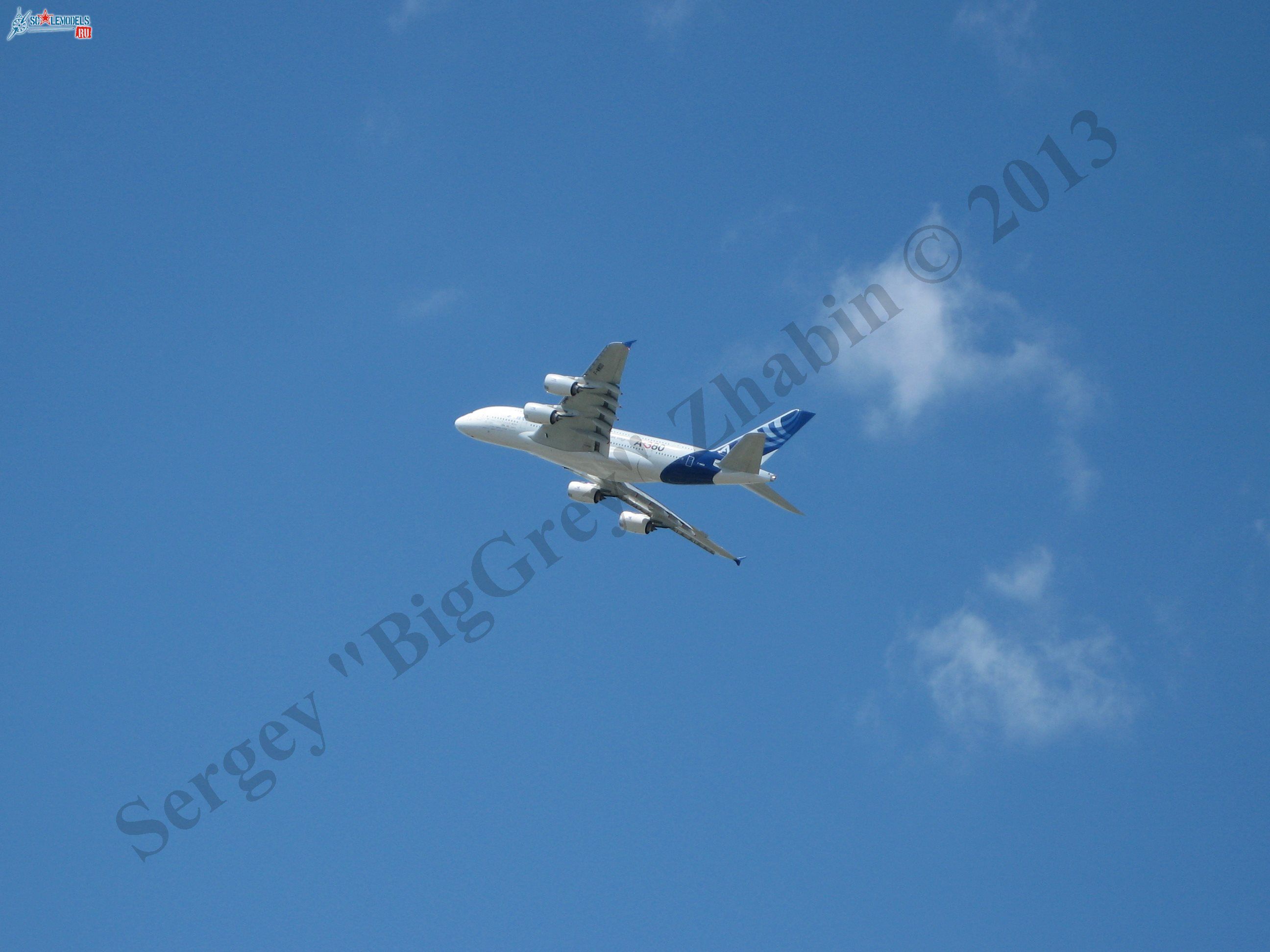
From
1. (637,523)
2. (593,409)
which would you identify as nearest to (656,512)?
(637,523)

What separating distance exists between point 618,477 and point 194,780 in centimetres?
2093

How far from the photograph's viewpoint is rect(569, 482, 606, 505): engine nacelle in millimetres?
53375

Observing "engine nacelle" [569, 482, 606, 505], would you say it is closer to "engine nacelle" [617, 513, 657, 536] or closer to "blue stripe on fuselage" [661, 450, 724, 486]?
"engine nacelle" [617, 513, 657, 536]

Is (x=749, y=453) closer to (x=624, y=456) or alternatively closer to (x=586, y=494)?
(x=624, y=456)

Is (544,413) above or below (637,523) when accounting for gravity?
above

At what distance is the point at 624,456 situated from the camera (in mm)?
50062

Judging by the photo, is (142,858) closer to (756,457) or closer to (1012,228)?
(756,457)

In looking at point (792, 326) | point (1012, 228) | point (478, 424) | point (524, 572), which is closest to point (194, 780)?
point (524, 572)

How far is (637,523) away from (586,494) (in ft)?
8.54

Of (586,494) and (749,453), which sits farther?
(586,494)

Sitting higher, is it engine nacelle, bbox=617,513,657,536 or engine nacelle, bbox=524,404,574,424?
engine nacelle, bbox=524,404,574,424

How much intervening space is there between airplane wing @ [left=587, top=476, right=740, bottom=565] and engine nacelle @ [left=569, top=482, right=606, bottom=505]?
0.93ft

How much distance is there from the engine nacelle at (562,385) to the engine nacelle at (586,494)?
25.5 ft

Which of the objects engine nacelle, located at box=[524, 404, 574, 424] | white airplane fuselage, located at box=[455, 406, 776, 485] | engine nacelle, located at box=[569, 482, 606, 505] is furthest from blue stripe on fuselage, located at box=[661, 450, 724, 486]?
engine nacelle, located at box=[569, 482, 606, 505]
